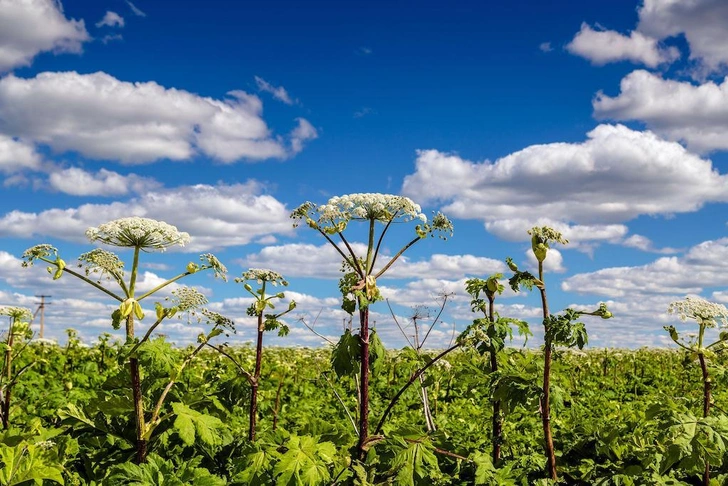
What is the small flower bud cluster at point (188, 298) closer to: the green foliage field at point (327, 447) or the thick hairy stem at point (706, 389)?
the green foliage field at point (327, 447)

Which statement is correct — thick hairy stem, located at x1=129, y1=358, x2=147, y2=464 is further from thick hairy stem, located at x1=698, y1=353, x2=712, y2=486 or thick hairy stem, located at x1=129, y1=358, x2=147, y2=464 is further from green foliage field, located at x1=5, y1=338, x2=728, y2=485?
thick hairy stem, located at x1=698, y1=353, x2=712, y2=486

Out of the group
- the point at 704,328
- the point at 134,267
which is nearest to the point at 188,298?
the point at 134,267

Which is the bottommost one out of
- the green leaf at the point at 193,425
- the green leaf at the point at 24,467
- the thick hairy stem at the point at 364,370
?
the green leaf at the point at 24,467

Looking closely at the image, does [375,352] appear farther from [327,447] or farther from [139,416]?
[139,416]

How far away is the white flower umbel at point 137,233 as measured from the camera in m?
4.78

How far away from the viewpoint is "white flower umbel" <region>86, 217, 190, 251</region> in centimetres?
478

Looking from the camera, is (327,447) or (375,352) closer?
(327,447)

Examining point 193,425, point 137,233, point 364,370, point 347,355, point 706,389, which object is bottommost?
point 193,425

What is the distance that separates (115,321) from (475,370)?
2840 millimetres

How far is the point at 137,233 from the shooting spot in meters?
4.79

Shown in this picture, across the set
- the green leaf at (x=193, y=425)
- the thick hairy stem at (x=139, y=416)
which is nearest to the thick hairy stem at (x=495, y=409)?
the green leaf at (x=193, y=425)

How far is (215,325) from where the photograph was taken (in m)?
5.64

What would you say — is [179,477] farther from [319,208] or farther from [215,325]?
[319,208]

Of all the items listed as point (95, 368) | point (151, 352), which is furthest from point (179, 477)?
point (95, 368)
